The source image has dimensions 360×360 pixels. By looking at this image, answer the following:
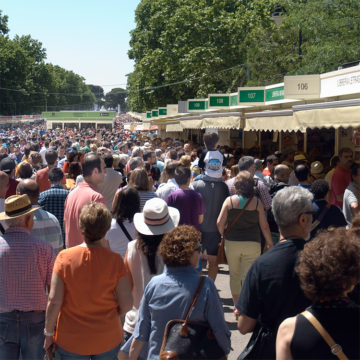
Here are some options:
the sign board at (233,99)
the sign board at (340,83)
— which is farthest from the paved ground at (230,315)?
the sign board at (233,99)

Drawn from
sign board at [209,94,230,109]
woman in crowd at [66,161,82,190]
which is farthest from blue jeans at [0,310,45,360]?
sign board at [209,94,230,109]

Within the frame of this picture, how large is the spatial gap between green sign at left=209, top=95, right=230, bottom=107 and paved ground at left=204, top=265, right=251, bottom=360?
32.5 feet

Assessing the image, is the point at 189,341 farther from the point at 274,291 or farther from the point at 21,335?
the point at 21,335

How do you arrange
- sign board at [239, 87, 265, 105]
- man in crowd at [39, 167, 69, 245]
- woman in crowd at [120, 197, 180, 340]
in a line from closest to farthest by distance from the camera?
woman in crowd at [120, 197, 180, 340], man in crowd at [39, 167, 69, 245], sign board at [239, 87, 265, 105]

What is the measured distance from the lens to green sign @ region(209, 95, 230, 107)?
60.4 feet

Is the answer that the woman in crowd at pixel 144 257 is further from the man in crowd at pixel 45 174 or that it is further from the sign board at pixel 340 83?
the sign board at pixel 340 83

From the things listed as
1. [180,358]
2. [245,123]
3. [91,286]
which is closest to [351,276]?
[180,358]

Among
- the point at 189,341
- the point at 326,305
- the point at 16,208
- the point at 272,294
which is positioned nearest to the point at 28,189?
the point at 16,208

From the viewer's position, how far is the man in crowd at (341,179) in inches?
314

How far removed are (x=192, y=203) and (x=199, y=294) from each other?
3.47m

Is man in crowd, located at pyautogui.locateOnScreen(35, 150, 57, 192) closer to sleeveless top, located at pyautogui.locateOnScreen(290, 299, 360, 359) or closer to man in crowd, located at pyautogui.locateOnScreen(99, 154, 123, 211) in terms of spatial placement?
man in crowd, located at pyautogui.locateOnScreen(99, 154, 123, 211)

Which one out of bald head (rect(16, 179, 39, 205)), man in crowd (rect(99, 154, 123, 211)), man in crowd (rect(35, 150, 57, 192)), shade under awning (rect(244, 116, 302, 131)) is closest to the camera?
bald head (rect(16, 179, 39, 205))

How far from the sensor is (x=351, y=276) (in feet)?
8.45

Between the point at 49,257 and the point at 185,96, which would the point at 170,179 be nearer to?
the point at 49,257
